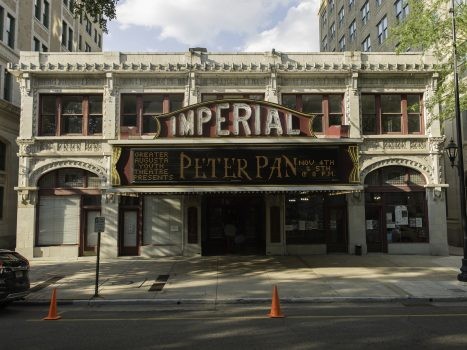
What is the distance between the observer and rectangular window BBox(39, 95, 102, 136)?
21.8 metres

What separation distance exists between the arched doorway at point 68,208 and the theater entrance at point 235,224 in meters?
5.73

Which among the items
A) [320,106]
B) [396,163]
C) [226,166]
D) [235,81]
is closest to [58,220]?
[226,166]

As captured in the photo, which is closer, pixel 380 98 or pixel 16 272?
pixel 16 272

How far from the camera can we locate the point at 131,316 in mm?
10719

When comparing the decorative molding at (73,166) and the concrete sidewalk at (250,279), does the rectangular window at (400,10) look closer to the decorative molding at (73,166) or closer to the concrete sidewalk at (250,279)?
the concrete sidewalk at (250,279)

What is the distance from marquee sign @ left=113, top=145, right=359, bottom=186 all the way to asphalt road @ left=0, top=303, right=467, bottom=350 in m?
5.73

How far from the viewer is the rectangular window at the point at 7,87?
26828 millimetres

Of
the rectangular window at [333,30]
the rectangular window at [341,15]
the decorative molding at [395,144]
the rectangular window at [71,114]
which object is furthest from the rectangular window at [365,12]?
the rectangular window at [71,114]

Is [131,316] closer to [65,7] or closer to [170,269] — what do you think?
[170,269]

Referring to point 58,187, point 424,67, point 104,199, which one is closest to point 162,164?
point 104,199

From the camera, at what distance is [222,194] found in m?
21.9

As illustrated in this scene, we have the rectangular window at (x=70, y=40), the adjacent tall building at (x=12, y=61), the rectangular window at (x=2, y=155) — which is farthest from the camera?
the rectangular window at (x=70, y=40)

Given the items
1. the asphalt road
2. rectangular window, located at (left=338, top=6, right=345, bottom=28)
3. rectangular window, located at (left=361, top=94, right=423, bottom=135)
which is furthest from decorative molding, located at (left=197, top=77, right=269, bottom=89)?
rectangular window, located at (left=338, top=6, right=345, bottom=28)

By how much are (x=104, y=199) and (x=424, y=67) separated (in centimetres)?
1757
